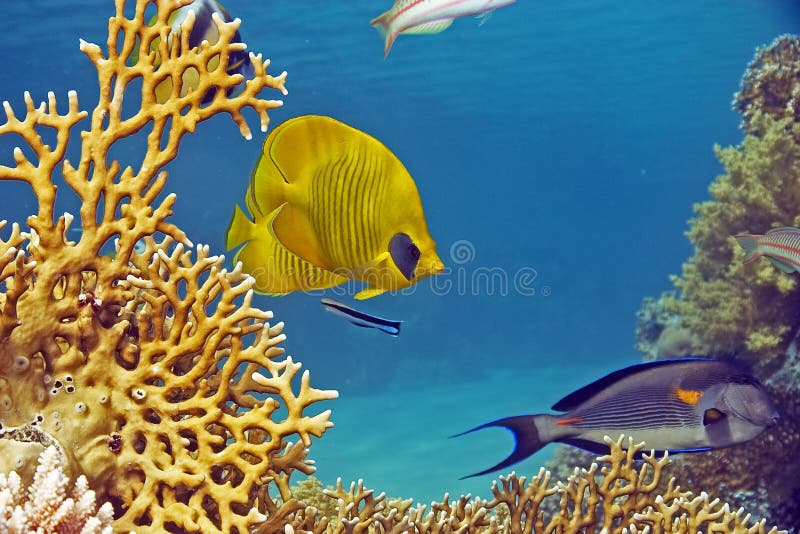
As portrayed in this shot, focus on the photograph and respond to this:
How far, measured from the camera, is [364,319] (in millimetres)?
2115

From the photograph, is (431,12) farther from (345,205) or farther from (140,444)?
(140,444)

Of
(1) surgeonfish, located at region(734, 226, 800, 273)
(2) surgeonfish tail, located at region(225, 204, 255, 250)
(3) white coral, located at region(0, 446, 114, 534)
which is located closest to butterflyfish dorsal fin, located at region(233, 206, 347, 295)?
(2) surgeonfish tail, located at region(225, 204, 255, 250)

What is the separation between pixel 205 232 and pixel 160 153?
162ft

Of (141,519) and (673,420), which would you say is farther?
(673,420)

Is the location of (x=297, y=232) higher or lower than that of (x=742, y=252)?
lower

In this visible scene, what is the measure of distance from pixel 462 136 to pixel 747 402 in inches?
2150

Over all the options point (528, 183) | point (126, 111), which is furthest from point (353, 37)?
point (528, 183)

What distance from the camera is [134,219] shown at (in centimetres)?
249

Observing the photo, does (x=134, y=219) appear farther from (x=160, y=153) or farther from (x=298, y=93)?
(x=298, y=93)

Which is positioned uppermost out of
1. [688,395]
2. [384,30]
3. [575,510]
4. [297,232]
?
[384,30]

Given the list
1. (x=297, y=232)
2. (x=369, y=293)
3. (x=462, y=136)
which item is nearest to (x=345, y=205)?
(x=297, y=232)

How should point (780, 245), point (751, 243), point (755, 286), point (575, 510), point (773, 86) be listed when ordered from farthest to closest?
point (773, 86), point (755, 286), point (751, 243), point (780, 245), point (575, 510)

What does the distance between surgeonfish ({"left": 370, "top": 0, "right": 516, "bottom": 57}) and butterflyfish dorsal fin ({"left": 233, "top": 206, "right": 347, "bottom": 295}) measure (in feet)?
3.73

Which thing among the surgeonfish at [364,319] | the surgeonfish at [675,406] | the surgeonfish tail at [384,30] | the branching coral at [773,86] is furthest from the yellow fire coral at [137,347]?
the branching coral at [773,86]
